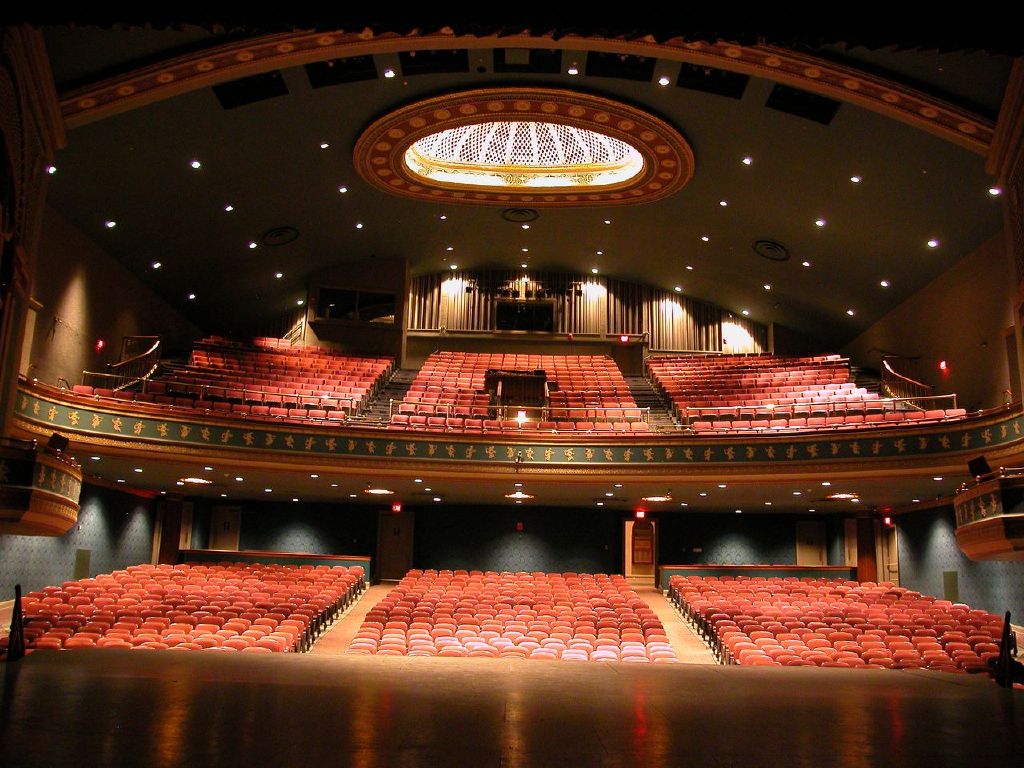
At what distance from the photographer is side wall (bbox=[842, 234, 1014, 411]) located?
13352mm

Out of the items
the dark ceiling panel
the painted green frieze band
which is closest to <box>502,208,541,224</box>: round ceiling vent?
the painted green frieze band

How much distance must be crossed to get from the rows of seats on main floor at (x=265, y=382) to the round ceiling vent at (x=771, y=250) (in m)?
9.49

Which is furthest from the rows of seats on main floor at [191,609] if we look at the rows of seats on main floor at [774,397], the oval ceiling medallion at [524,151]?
the oval ceiling medallion at [524,151]

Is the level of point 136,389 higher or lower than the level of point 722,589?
higher

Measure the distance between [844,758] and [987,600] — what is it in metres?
13.3

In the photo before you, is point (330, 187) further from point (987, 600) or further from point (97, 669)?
point (987, 600)

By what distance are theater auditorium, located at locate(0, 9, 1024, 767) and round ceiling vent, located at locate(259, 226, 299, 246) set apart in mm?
96

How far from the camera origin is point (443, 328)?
23359mm

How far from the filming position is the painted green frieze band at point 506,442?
1201 centimetres

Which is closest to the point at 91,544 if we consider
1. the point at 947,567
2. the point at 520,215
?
the point at 520,215

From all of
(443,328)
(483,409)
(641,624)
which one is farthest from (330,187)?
(641,624)

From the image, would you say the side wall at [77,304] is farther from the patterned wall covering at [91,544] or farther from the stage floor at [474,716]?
the stage floor at [474,716]

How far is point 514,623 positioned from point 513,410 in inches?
343

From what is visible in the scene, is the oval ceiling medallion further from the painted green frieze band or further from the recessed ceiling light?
the recessed ceiling light
